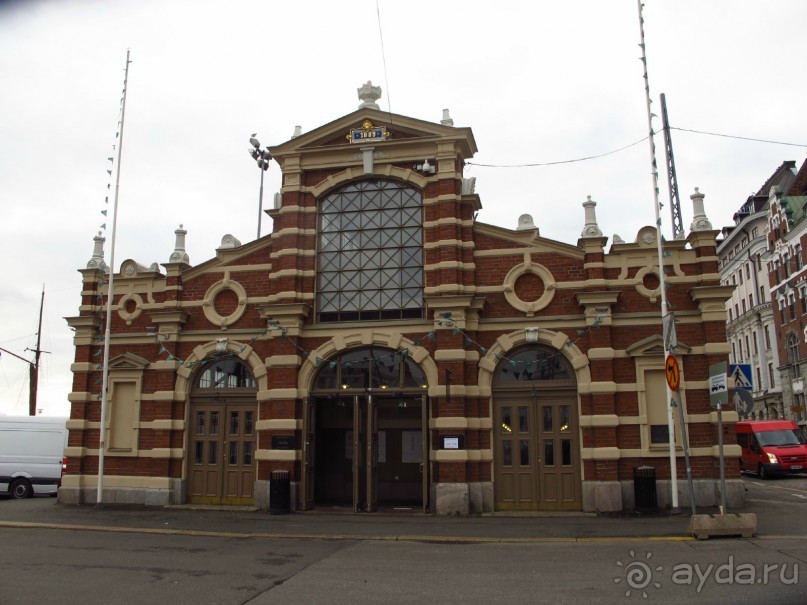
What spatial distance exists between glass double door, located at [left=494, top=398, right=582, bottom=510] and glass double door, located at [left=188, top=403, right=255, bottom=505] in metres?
6.53

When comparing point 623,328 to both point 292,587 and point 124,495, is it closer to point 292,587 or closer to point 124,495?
point 292,587

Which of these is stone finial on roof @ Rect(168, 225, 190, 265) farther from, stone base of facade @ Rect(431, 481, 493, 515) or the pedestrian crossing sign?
the pedestrian crossing sign

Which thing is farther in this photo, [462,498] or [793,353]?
[793,353]

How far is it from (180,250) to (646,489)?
45.4ft

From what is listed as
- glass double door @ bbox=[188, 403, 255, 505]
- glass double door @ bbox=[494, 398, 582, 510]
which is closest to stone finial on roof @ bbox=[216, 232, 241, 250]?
glass double door @ bbox=[188, 403, 255, 505]

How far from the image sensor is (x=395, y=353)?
18484mm

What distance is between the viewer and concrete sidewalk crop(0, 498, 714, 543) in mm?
14211

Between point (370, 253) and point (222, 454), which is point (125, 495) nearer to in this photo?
point (222, 454)

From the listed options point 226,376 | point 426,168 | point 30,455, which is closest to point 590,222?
point 426,168

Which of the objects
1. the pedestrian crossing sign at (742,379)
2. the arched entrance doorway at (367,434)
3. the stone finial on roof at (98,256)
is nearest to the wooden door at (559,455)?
the arched entrance doorway at (367,434)

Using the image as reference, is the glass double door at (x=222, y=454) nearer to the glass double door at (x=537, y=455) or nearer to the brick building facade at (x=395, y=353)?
the brick building facade at (x=395, y=353)

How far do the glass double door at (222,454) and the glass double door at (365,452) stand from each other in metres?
1.77

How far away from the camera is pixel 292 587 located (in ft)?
31.9

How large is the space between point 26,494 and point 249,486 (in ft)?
36.4
